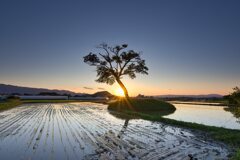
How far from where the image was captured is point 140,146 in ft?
38.8

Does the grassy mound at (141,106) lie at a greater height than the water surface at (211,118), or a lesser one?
greater

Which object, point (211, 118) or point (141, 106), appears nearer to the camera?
point (211, 118)

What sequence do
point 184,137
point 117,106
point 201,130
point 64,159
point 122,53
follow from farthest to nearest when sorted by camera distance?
point 122,53
point 117,106
point 201,130
point 184,137
point 64,159

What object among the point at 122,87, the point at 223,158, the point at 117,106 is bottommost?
the point at 223,158

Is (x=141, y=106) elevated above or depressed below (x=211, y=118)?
above

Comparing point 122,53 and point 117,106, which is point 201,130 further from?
point 122,53

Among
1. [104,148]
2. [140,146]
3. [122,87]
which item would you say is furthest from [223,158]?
[122,87]

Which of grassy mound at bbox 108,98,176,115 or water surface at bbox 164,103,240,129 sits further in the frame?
grassy mound at bbox 108,98,176,115

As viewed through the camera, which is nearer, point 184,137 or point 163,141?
point 163,141

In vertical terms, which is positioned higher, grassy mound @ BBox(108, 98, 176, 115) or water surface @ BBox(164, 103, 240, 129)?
grassy mound @ BBox(108, 98, 176, 115)

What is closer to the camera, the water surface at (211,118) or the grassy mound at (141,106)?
the water surface at (211,118)

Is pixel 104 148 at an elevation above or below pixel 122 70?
below

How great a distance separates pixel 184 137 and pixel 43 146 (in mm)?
6990

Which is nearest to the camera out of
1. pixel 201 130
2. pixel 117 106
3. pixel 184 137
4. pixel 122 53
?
pixel 184 137
